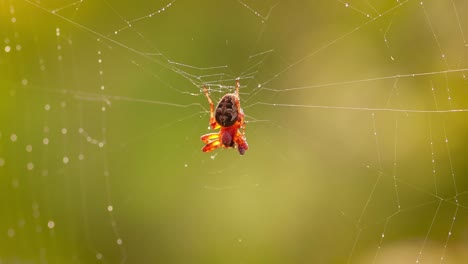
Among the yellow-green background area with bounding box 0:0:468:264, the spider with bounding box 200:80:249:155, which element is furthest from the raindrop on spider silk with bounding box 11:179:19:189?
the spider with bounding box 200:80:249:155

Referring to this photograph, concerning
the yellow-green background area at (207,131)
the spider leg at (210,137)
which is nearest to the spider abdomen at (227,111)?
the spider leg at (210,137)

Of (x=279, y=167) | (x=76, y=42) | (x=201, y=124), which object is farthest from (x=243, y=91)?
(x=76, y=42)

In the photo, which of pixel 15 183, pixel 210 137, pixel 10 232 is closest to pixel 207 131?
pixel 210 137

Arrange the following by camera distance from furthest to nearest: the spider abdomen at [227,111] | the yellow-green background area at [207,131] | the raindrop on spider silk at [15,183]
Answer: the raindrop on spider silk at [15,183]
the yellow-green background area at [207,131]
the spider abdomen at [227,111]

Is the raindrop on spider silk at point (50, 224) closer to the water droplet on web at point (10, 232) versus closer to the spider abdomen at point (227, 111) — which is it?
the water droplet on web at point (10, 232)

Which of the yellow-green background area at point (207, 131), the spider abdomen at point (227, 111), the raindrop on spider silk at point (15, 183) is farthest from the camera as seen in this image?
the raindrop on spider silk at point (15, 183)

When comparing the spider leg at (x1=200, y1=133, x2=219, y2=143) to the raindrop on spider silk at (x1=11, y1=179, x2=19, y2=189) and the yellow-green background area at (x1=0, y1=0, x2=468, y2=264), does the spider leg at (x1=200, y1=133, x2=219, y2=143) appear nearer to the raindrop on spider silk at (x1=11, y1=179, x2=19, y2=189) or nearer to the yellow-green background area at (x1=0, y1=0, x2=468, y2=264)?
the yellow-green background area at (x1=0, y1=0, x2=468, y2=264)

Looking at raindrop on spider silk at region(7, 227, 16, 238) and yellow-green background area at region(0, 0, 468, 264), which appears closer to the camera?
yellow-green background area at region(0, 0, 468, 264)

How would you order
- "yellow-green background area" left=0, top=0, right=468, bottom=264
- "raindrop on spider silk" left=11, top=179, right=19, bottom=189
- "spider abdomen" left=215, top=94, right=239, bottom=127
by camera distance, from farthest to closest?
1. "raindrop on spider silk" left=11, top=179, right=19, bottom=189
2. "yellow-green background area" left=0, top=0, right=468, bottom=264
3. "spider abdomen" left=215, top=94, right=239, bottom=127
